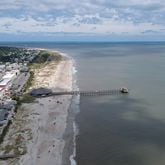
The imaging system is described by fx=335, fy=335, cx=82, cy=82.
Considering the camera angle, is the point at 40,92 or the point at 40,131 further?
the point at 40,92

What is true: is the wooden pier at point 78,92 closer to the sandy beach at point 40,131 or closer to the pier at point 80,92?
the pier at point 80,92

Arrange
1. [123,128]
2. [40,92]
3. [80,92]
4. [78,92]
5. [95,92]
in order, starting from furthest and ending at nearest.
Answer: [95,92], [80,92], [78,92], [40,92], [123,128]

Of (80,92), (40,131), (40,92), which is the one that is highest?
(40,131)

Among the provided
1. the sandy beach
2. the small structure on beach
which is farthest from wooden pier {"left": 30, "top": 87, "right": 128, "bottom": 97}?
the sandy beach

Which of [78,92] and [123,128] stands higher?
[123,128]

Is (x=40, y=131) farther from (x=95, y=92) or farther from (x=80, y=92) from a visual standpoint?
(x=95, y=92)

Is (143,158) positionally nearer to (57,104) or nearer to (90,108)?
(90,108)

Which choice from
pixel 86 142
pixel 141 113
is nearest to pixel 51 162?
pixel 86 142

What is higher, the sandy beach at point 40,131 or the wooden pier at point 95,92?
the sandy beach at point 40,131

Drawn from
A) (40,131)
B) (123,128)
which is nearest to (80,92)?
(123,128)

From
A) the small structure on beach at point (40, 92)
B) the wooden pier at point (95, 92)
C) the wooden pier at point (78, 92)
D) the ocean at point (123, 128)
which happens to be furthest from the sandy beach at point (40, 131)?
the wooden pier at point (95, 92)
